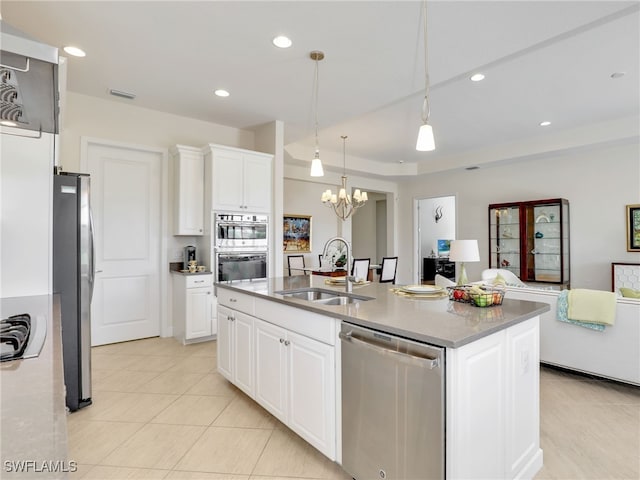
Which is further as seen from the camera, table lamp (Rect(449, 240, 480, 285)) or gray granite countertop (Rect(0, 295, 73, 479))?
table lamp (Rect(449, 240, 480, 285))

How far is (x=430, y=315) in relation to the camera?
5.48ft

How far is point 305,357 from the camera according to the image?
76.7 inches

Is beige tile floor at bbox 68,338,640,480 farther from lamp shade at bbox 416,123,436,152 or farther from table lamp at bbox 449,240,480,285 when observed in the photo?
lamp shade at bbox 416,123,436,152

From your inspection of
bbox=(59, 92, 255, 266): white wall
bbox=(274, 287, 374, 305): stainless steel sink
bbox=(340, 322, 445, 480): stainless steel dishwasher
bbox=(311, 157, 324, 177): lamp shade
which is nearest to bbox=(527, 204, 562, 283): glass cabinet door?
bbox=(311, 157, 324, 177): lamp shade

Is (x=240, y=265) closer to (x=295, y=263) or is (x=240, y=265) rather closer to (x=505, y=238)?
(x=295, y=263)

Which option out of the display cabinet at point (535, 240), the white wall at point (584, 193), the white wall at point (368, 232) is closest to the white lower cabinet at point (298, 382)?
the display cabinet at point (535, 240)

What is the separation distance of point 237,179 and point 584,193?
5379mm

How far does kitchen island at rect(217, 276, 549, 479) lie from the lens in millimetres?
1349

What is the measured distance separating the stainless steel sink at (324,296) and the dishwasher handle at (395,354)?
55 cm

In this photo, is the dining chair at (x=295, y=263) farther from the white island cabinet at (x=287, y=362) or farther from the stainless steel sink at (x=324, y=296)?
the stainless steel sink at (x=324, y=296)

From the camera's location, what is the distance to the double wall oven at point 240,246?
4293mm

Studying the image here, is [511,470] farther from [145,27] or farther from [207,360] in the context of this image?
[145,27]

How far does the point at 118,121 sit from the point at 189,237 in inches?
63.6

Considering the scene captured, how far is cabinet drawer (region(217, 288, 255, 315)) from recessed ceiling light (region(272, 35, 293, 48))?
2.05 meters
